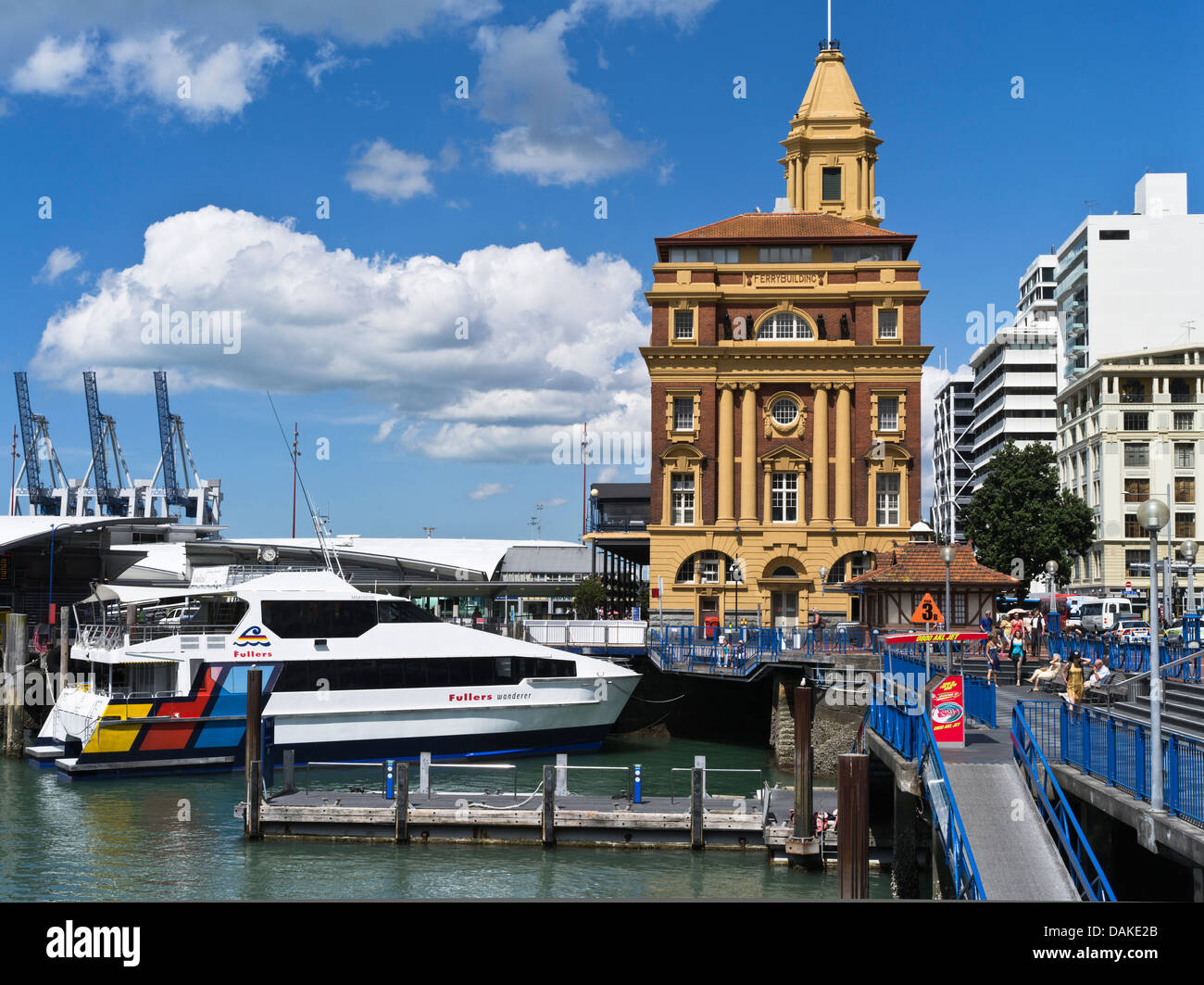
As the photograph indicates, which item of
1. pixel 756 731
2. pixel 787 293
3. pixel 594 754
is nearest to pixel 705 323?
pixel 787 293

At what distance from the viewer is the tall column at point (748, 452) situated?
2244 inches

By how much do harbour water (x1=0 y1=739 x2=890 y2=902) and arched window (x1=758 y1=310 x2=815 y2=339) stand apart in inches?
1305

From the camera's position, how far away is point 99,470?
12231cm

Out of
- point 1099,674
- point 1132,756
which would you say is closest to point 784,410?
point 1099,674

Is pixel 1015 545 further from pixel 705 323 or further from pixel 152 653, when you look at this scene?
pixel 152 653

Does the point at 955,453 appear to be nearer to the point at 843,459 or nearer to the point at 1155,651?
the point at 843,459

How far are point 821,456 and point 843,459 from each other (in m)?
1.08

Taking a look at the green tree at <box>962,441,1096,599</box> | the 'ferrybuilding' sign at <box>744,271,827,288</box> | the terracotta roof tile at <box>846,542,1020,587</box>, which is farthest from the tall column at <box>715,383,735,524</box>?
the terracotta roof tile at <box>846,542,1020,587</box>

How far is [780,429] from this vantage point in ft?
188

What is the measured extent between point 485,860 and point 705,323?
3870 centimetres

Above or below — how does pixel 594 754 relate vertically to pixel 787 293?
below

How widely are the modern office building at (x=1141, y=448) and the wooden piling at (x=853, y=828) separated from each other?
6606cm

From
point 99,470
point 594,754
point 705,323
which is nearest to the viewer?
point 594,754
